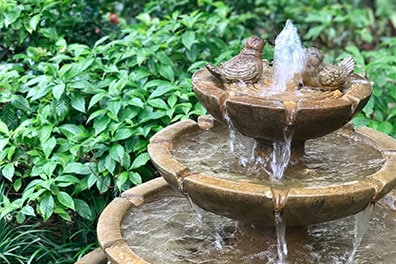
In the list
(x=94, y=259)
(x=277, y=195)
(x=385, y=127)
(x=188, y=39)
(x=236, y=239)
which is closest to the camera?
(x=277, y=195)

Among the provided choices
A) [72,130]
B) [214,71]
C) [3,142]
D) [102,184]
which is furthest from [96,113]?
[214,71]

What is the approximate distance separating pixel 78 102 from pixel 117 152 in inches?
16.2

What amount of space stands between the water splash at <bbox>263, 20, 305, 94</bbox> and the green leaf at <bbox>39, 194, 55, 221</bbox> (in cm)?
128

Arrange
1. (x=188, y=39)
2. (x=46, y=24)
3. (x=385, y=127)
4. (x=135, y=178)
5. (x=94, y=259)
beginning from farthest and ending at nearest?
(x=46, y=24)
(x=188, y=39)
(x=385, y=127)
(x=135, y=178)
(x=94, y=259)

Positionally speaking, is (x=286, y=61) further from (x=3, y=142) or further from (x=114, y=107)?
(x=3, y=142)

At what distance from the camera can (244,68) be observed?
2.62 meters

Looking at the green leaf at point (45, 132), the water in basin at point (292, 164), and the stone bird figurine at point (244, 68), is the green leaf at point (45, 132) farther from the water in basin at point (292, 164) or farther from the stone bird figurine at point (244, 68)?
the stone bird figurine at point (244, 68)

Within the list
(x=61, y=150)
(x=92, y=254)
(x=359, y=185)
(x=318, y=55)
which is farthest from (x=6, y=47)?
(x=359, y=185)

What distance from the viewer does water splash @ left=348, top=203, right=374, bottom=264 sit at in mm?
2656

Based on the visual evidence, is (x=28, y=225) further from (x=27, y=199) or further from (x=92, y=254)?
(x=92, y=254)

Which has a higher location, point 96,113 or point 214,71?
point 214,71

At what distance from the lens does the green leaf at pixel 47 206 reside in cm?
323

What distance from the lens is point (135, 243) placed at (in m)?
2.87

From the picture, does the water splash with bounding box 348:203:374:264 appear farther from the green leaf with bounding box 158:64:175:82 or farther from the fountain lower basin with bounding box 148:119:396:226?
the green leaf with bounding box 158:64:175:82
